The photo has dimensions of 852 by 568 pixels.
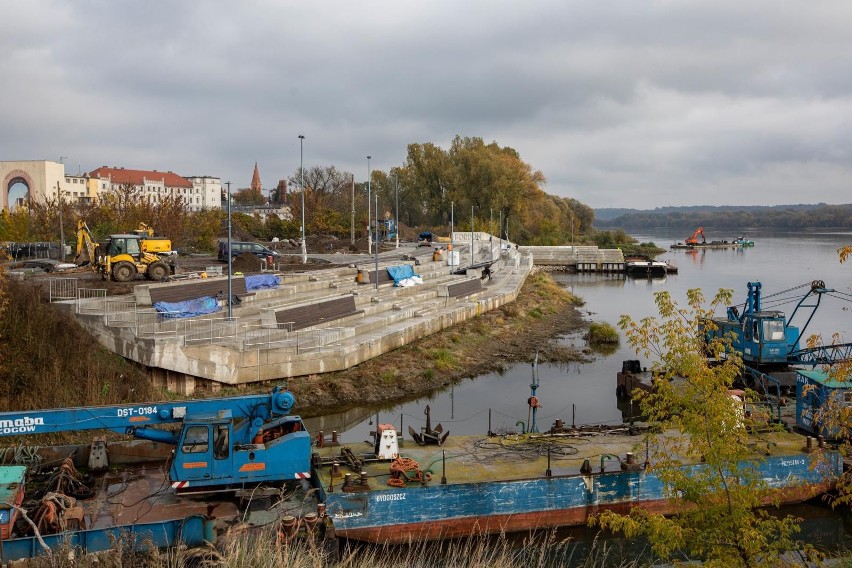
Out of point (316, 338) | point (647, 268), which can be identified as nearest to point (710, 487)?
point (316, 338)

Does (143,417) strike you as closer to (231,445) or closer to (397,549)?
(231,445)

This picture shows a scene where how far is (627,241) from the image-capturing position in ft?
462

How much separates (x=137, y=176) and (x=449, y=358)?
118m

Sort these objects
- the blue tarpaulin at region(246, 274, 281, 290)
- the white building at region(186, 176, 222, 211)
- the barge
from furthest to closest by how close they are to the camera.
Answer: the white building at region(186, 176, 222, 211) → the blue tarpaulin at region(246, 274, 281, 290) → the barge

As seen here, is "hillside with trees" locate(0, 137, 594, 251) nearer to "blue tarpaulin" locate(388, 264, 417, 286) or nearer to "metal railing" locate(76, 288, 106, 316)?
"blue tarpaulin" locate(388, 264, 417, 286)

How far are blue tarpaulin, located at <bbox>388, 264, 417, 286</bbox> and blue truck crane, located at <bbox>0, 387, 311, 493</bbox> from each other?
29517mm

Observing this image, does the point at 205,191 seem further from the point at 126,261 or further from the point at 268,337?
the point at 268,337

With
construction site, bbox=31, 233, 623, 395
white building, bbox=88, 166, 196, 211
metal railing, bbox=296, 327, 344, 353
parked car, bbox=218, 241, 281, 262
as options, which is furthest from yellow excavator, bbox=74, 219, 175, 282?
white building, bbox=88, 166, 196, 211

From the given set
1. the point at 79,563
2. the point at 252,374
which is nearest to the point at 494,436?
the point at 252,374

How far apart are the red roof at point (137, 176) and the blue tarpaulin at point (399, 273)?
87.5 metres

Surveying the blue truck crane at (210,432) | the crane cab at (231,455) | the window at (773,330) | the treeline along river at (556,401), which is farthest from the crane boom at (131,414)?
the window at (773,330)

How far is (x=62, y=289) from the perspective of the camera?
31094mm

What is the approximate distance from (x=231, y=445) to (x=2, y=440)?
8.61 metres

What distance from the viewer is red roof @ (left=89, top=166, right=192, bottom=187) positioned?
127 m
